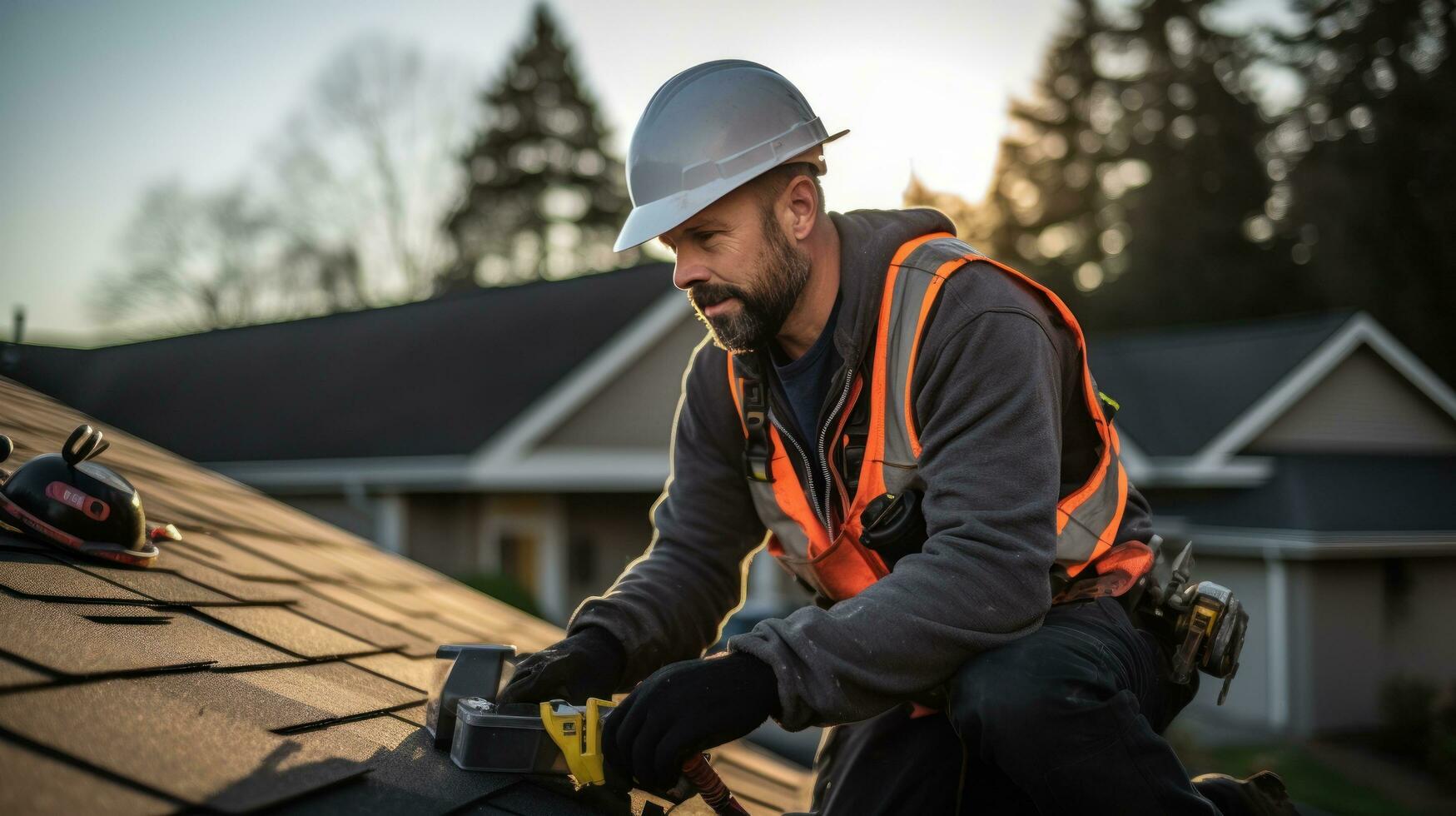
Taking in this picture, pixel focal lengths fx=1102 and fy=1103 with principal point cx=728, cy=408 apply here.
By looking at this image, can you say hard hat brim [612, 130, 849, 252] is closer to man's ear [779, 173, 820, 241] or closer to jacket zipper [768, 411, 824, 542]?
man's ear [779, 173, 820, 241]

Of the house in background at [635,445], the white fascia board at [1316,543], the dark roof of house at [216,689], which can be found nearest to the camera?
the dark roof of house at [216,689]

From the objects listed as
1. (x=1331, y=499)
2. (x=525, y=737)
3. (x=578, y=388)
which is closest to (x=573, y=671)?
(x=525, y=737)

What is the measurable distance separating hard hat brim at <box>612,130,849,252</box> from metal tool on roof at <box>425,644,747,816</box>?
3.05 ft

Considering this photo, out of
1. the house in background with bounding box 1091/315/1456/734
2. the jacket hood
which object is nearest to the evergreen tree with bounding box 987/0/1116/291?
the house in background with bounding box 1091/315/1456/734

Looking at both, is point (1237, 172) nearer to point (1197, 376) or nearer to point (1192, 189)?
point (1192, 189)

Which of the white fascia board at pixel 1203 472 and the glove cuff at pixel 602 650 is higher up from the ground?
the glove cuff at pixel 602 650

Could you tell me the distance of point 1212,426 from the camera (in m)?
16.3

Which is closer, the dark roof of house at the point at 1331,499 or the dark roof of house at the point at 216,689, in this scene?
the dark roof of house at the point at 216,689

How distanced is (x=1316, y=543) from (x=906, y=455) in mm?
14408

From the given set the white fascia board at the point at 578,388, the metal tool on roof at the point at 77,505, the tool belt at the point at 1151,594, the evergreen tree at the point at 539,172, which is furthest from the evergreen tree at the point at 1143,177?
the metal tool on roof at the point at 77,505

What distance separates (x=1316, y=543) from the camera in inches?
567

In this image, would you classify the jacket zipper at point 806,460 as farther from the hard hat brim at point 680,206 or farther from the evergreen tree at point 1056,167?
the evergreen tree at point 1056,167

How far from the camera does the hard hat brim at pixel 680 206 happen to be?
226 centimetres

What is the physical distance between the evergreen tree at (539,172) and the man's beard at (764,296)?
31554mm
